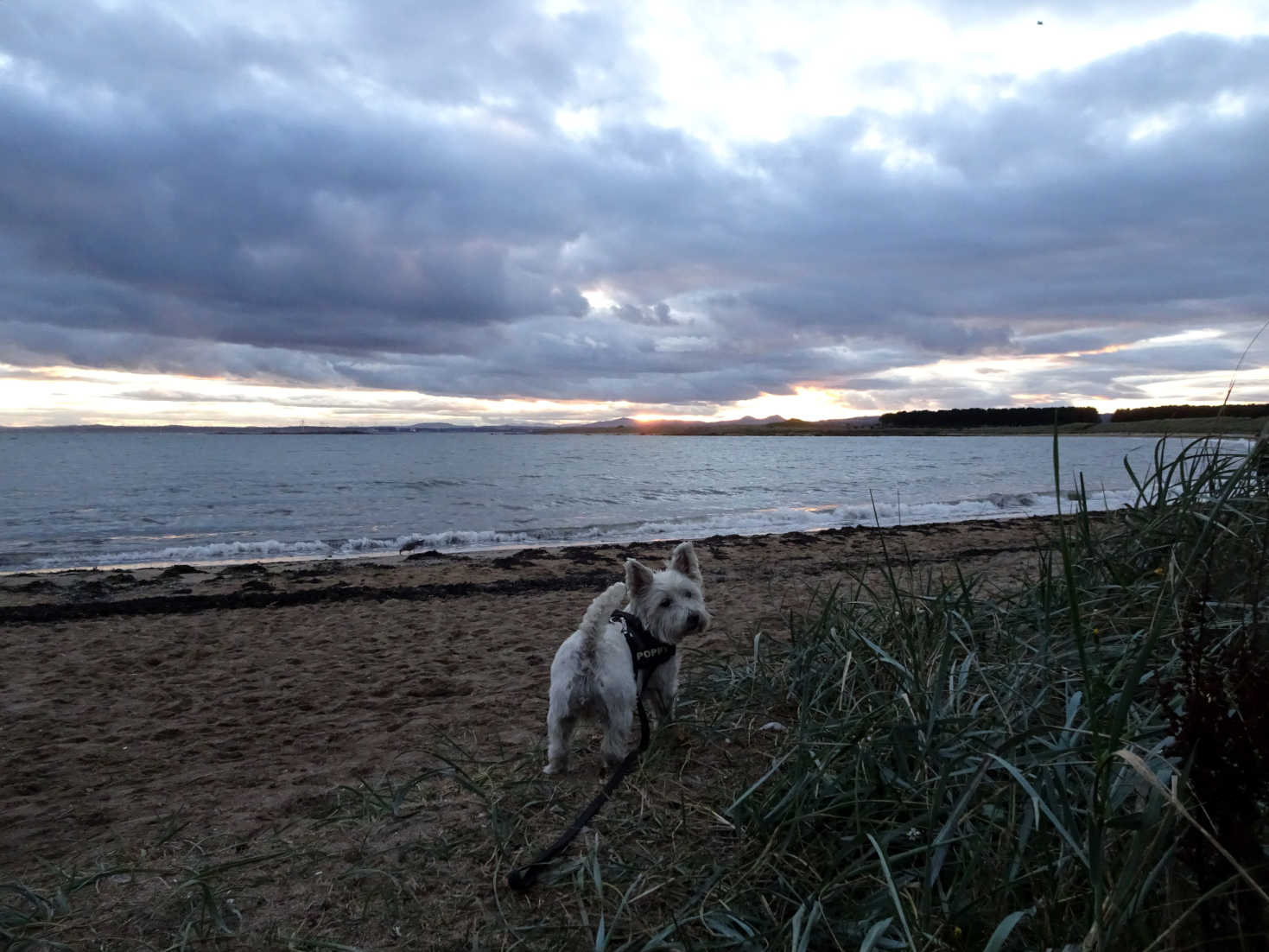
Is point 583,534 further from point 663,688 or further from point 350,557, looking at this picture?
point 663,688

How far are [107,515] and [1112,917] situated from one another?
94.4 ft

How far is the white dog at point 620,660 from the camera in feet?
13.4

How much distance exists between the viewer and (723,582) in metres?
12.6

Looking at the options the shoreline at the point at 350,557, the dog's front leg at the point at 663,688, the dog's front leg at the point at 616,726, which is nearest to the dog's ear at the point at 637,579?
the dog's front leg at the point at 663,688

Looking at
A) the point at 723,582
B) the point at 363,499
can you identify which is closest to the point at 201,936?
the point at 723,582

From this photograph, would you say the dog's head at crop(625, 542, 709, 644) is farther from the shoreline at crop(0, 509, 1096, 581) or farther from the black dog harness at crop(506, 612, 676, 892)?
the shoreline at crop(0, 509, 1096, 581)

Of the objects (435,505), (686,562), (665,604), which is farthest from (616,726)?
(435,505)

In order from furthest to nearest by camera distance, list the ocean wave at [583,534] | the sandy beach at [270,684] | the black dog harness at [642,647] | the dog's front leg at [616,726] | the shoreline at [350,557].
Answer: the ocean wave at [583,534] < the shoreline at [350,557] < the black dog harness at [642,647] < the sandy beach at [270,684] < the dog's front leg at [616,726]

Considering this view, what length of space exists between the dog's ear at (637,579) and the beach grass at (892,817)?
95 cm

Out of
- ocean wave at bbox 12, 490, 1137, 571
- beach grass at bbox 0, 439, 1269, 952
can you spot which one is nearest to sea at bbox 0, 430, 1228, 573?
ocean wave at bbox 12, 490, 1137, 571

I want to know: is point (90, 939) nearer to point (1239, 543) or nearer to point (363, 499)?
point (1239, 543)

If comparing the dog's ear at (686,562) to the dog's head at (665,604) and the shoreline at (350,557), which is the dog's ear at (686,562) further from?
the shoreline at (350,557)

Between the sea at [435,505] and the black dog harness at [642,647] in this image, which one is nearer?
A: the black dog harness at [642,647]

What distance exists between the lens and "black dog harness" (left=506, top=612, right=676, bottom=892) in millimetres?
2916
